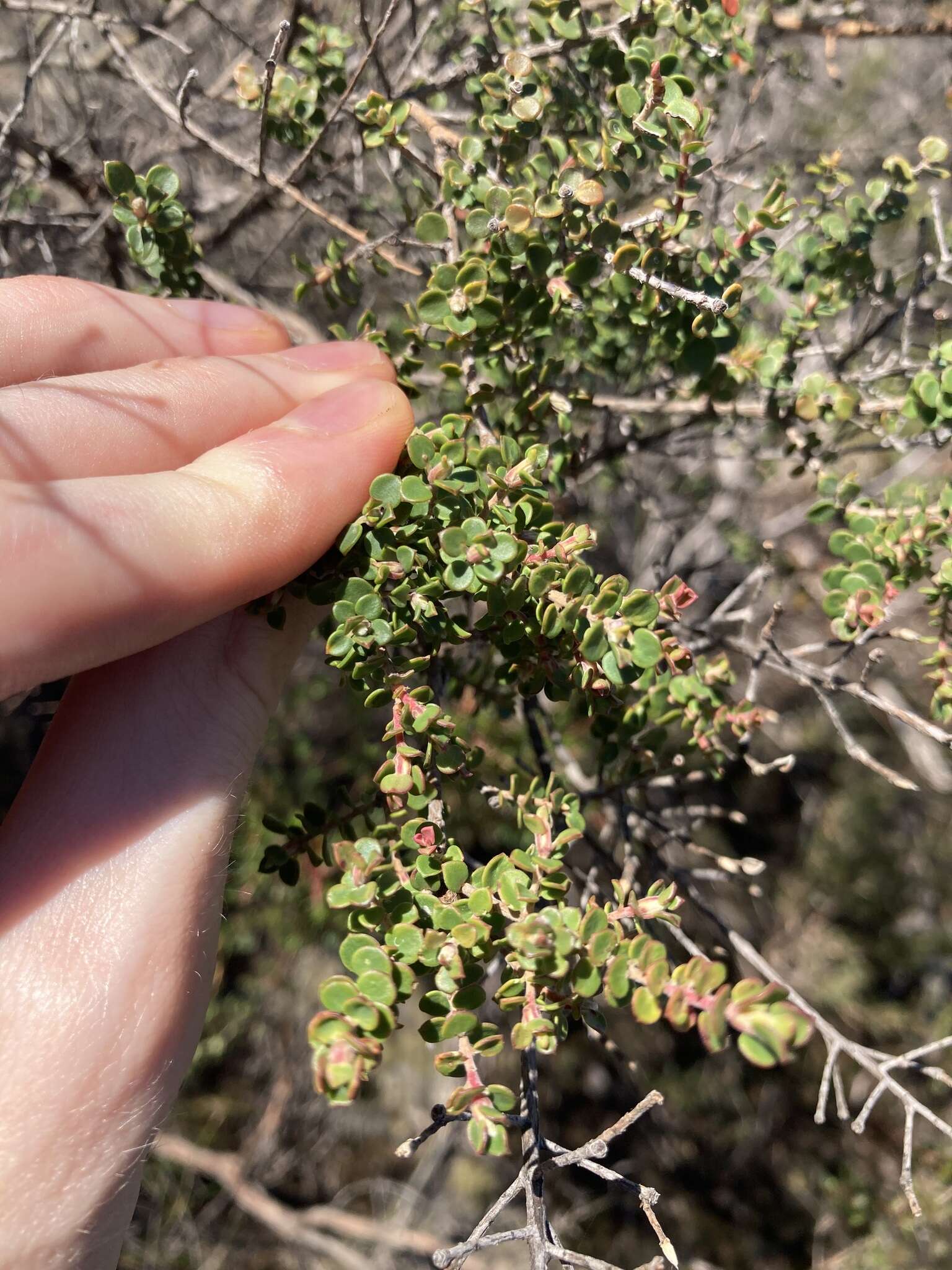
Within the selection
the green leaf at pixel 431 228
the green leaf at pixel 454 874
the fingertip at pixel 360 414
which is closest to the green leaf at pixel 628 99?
the green leaf at pixel 431 228

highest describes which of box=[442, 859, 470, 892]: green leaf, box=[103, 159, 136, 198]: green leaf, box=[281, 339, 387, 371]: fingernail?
box=[103, 159, 136, 198]: green leaf

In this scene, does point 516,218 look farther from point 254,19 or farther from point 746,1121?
point 746,1121

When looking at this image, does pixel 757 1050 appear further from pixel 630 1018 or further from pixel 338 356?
pixel 630 1018

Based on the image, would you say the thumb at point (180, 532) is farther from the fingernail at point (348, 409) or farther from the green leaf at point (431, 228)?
the green leaf at point (431, 228)

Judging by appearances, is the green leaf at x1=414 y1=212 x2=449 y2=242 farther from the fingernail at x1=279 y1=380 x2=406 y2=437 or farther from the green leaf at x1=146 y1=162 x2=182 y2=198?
the green leaf at x1=146 y1=162 x2=182 y2=198

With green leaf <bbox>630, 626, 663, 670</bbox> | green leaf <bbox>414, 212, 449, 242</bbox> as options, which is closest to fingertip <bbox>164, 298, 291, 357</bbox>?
green leaf <bbox>414, 212, 449, 242</bbox>

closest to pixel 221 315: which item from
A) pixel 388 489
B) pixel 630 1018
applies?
pixel 388 489
